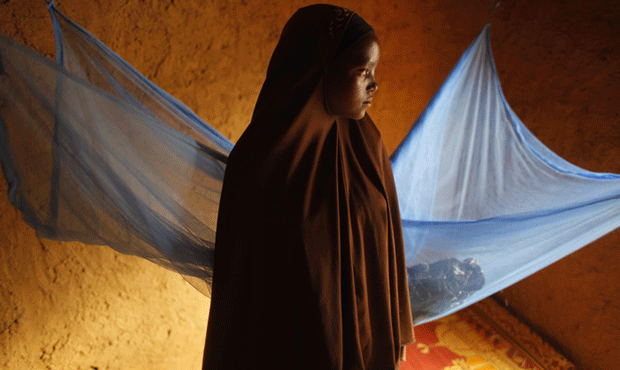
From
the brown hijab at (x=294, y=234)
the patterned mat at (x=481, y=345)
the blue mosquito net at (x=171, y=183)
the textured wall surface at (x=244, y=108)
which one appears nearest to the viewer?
the brown hijab at (x=294, y=234)

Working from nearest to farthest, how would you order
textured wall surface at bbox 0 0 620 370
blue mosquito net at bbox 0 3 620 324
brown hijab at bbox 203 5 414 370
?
brown hijab at bbox 203 5 414 370 → blue mosquito net at bbox 0 3 620 324 → textured wall surface at bbox 0 0 620 370

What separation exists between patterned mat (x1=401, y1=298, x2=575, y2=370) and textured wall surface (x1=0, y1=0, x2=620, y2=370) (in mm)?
111

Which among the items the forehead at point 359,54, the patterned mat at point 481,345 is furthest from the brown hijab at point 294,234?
the patterned mat at point 481,345

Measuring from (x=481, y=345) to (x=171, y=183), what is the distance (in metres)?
1.94

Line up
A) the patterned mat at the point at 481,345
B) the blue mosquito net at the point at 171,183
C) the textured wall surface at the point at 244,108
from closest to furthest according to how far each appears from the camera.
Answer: the blue mosquito net at the point at 171,183, the textured wall surface at the point at 244,108, the patterned mat at the point at 481,345

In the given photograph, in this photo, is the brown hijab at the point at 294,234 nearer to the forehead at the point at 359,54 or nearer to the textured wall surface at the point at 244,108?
the forehead at the point at 359,54

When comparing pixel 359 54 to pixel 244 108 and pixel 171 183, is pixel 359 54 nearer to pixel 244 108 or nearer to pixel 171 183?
pixel 171 183

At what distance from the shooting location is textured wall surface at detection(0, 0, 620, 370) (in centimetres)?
155

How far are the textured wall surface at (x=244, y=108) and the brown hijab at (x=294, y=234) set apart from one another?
0.91m

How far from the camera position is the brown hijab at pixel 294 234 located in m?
0.92

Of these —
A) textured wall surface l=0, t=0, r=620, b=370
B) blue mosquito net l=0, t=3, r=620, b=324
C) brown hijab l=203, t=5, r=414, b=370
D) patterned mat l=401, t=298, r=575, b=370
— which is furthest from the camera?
patterned mat l=401, t=298, r=575, b=370

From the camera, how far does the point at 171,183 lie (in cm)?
124

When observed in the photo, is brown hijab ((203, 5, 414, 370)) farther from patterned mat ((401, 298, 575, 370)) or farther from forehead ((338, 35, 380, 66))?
patterned mat ((401, 298, 575, 370))

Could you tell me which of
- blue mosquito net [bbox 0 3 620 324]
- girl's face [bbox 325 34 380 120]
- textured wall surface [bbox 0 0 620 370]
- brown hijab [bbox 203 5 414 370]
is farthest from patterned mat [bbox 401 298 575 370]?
girl's face [bbox 325 34 380 120]
